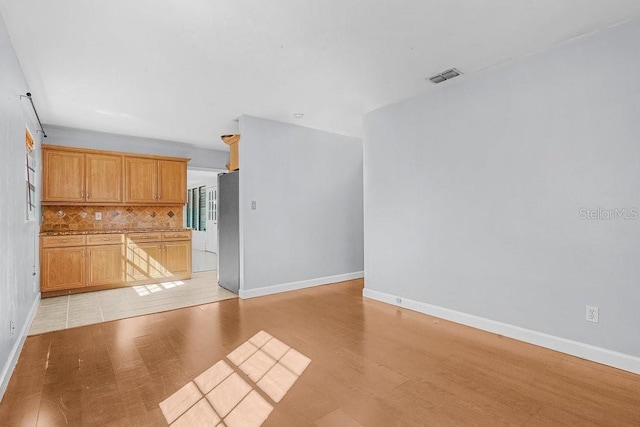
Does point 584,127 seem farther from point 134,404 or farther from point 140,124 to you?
point 140,124

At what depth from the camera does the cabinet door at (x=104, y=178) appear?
5160mm

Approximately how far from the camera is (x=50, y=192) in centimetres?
485

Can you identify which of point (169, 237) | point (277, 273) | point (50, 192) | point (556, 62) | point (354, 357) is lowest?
point (354, 357)

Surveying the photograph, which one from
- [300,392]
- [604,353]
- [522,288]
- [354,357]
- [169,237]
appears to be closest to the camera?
[300,392]

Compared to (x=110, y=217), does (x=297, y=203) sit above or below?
above

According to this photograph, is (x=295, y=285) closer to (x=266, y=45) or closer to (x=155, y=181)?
(x=155, y=181)

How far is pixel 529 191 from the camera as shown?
2934mm

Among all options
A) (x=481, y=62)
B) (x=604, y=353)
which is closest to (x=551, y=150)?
(x=481, y=62)

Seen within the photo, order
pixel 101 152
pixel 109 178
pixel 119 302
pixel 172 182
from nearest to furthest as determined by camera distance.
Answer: pixel 119 302
pixel 101 152
pixel 109 178
pixel 172 182

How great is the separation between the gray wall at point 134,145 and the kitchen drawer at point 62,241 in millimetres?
1548

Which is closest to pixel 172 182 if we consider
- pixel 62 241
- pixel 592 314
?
pixel 62 241

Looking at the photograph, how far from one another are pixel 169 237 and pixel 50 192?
1789mm

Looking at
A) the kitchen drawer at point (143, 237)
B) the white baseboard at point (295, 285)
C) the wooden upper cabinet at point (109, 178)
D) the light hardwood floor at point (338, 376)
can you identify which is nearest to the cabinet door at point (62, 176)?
the wooden upper cabinet at point (109, 178)

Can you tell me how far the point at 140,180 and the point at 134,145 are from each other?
689 millimetres
